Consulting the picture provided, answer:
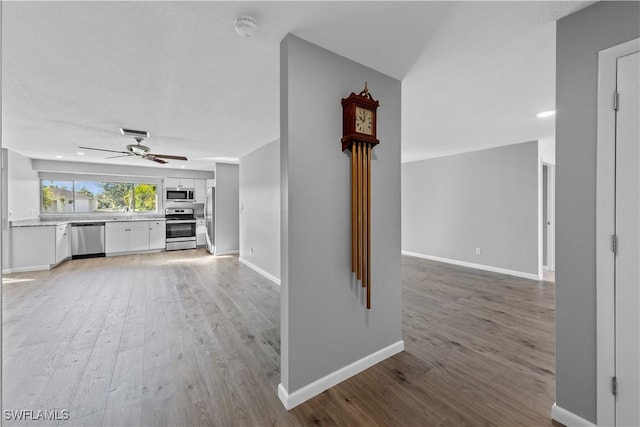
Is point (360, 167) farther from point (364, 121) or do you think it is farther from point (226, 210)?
point (226, 210)

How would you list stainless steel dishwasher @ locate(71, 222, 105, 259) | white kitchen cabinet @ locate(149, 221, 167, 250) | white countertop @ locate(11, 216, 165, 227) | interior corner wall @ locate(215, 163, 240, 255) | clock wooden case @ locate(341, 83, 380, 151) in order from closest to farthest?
clock wooden case @ locate(341, 83, 380, 151)
white countertop @ locate(11, 216, 165, 227)
stainless steel dishwasher @ locate(71, 222, 105, 259)
interior corner wall @ locate(215, 163, 240, 255)
white kitchen cabinet @ locate(149, 221, 167, 250)

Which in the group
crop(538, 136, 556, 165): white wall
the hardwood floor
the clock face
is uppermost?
crop(538, 136, 556, 165): white wall

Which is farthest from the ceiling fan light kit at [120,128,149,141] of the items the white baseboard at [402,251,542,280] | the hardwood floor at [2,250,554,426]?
the white baseboard at [402,251,542,280]

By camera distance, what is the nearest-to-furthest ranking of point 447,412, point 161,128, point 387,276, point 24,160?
1. point 447,412
2. point 387,276
3. point 161,128
4. point 24,160

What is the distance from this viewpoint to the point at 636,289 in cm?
156

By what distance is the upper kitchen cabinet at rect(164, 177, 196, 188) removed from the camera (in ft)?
26.2

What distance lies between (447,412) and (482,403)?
0.28 meters

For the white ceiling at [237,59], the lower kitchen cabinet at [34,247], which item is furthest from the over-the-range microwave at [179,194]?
the white ceiling at [237,59]

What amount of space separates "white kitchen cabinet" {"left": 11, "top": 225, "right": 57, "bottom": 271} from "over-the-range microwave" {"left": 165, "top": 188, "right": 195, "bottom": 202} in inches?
103

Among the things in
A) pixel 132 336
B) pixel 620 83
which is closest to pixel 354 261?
pixel 620 83

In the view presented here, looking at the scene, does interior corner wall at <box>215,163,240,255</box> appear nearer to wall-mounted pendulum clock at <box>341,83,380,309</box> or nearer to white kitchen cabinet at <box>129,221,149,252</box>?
white kitchen cabinet at <box>129,221,149,252</box>

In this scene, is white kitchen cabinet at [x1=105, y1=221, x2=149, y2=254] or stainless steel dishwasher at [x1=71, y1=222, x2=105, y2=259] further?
white kitchen cabinet at [x1=105, y1=221, x2=149, y2=254]

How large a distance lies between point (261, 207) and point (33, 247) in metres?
4.29

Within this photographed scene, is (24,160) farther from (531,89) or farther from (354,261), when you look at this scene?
(531,89)
